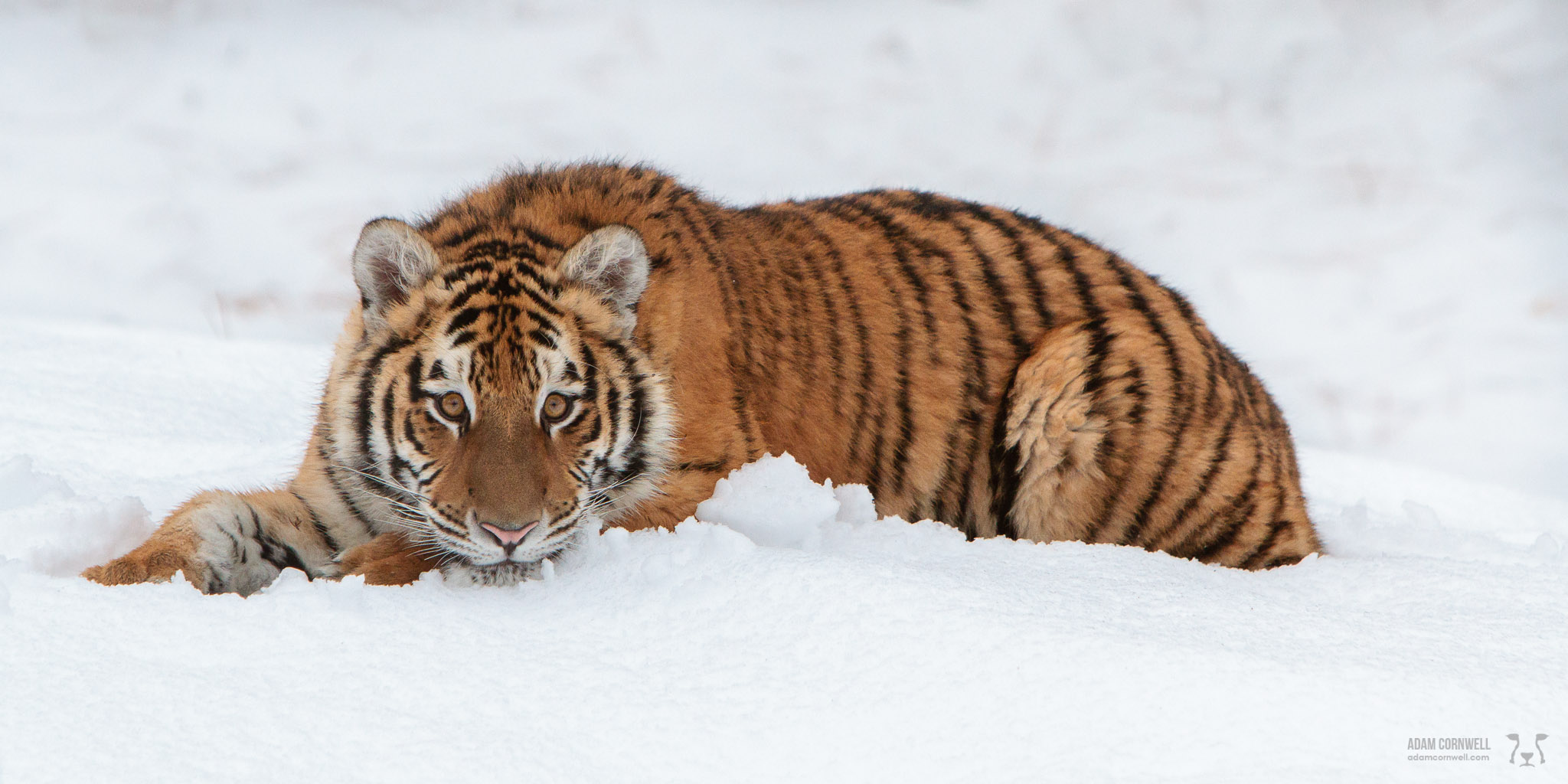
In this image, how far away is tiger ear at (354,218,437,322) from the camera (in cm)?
255

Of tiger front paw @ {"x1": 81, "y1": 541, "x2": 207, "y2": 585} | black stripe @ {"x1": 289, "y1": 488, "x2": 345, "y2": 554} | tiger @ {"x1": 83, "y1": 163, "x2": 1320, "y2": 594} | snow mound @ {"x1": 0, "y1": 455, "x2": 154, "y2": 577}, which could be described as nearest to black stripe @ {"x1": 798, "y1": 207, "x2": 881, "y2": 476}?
tiger @ {"x1": 83, "y1": 163, "x2": 1320, "y2": 594}

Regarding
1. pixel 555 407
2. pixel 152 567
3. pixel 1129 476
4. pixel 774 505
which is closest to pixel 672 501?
pixel 774 505

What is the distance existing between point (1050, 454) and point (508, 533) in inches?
58.5

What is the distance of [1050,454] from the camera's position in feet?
10.5

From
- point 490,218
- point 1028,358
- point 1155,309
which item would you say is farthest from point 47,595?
point 1155,309

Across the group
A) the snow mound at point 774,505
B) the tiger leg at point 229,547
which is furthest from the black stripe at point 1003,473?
the tiger leg at point 229,547

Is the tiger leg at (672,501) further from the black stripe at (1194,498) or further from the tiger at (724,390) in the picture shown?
the black stripe at (1194,498)

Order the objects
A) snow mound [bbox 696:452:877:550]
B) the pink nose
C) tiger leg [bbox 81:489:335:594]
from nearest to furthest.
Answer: the pink nose < tiger leg [bbox 81:489:335:594] < snow mound [bbox 696:452:877:550]

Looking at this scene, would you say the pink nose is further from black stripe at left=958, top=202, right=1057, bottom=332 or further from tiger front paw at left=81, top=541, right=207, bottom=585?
black stripe at left=958, top=202, right=1057, bottom=332

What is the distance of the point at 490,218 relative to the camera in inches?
113

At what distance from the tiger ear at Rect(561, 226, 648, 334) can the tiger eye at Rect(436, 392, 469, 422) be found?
354 mm

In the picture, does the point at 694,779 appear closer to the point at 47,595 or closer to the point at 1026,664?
the point at 1026,664

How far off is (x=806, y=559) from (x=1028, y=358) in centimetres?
121

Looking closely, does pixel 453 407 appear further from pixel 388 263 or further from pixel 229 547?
pixel 229 547
